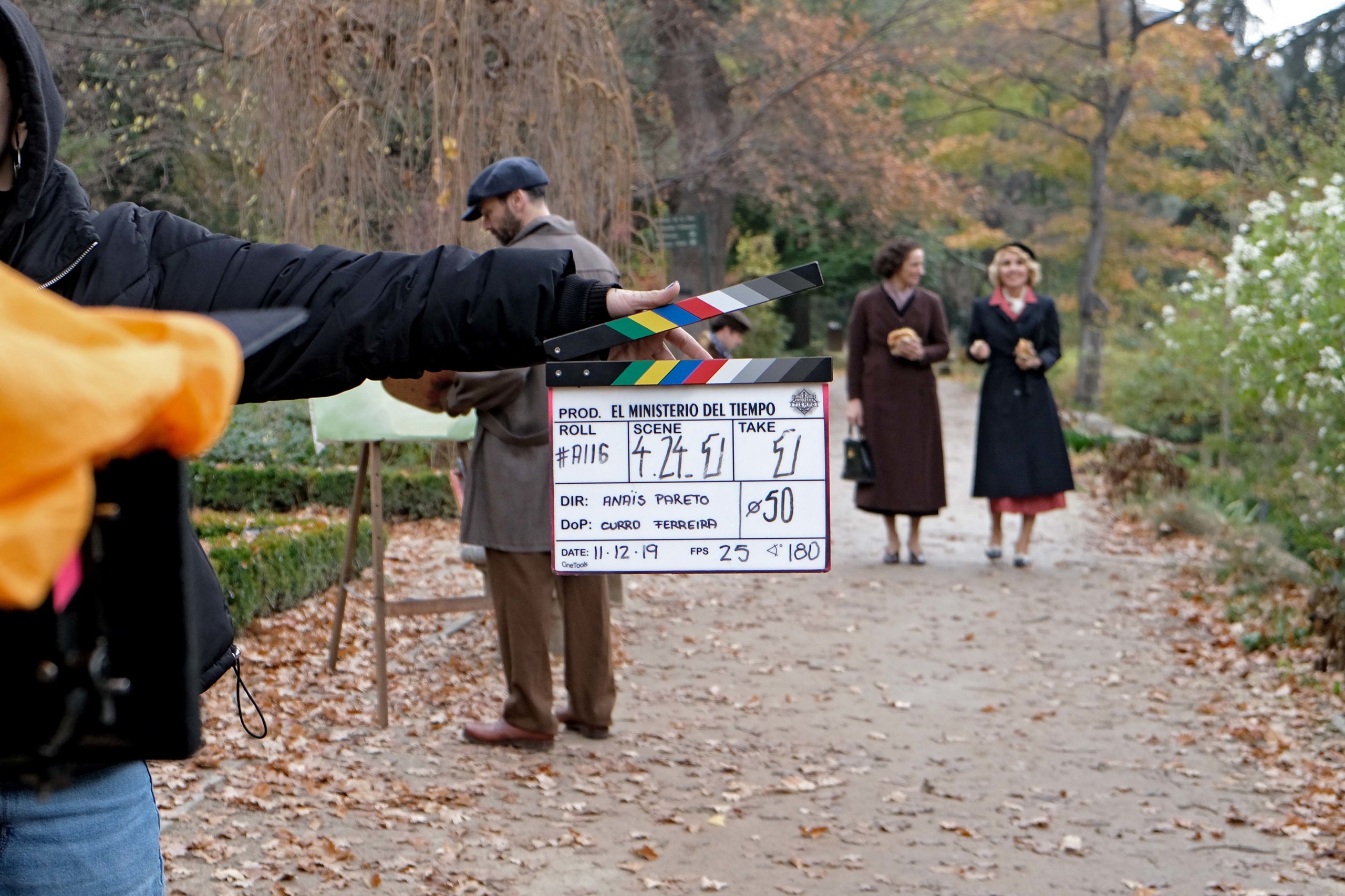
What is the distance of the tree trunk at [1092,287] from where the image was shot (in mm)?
22703

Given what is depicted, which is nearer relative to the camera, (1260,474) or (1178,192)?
(1260,474)

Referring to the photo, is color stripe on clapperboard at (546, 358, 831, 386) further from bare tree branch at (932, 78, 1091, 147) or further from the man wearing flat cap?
bare tree branch at (932, 78, 1091, 147)

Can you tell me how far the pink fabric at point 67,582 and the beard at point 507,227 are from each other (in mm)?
4449

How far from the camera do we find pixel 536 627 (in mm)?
5746

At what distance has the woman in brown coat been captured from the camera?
995 cm

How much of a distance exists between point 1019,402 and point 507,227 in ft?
17.9

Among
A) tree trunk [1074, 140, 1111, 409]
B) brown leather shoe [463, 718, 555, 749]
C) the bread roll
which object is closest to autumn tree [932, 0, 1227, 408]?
tree trunk [1074, 140, 1111, 409]

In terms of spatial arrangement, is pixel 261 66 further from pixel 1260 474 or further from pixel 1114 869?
pixel 1260 474

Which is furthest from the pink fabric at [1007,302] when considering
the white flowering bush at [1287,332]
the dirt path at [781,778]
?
the dirt path at [781,778]

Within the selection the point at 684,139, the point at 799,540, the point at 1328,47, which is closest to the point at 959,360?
the point at 1328,47

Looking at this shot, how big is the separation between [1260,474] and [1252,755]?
7.75 m

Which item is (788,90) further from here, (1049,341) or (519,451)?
(519,451)

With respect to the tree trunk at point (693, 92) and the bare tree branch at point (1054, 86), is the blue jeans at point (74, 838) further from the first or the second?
the bare tree branch at point (1054, 86)

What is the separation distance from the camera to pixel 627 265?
1027 centimetres
